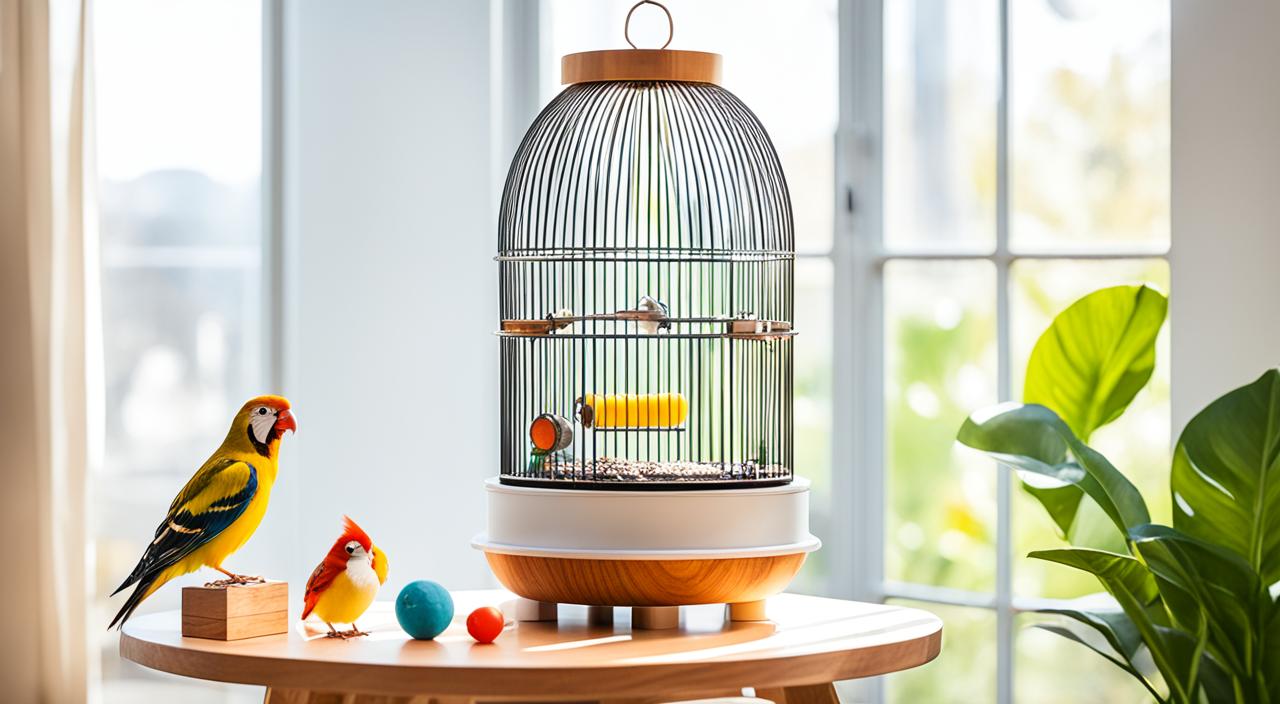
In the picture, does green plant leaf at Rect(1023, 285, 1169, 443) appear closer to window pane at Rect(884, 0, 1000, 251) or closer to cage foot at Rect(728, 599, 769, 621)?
window pane at Rect(884, 0, 1000, 251)

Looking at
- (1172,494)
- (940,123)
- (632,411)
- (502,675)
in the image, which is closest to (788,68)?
(940,123)

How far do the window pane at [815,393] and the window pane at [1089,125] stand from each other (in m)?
Answer: 0.40

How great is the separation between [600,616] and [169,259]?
3.62 ft

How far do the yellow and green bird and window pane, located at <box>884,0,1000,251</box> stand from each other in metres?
1.31

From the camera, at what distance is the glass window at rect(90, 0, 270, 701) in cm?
245

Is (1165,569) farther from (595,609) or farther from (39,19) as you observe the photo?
(39,19)

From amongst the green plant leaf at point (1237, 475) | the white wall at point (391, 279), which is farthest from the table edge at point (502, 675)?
the white wall at point (391, 279)

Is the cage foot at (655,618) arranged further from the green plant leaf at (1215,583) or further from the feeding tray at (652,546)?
the green plant leaf at (1215,583)

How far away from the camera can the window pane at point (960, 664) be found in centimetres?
265

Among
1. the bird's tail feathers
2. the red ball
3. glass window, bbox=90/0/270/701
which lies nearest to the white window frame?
the red ball

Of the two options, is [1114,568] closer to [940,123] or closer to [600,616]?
[600,616]

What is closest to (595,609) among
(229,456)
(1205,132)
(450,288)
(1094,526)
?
(229,456)

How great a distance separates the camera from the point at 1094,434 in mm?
2551

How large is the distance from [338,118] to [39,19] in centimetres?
79
